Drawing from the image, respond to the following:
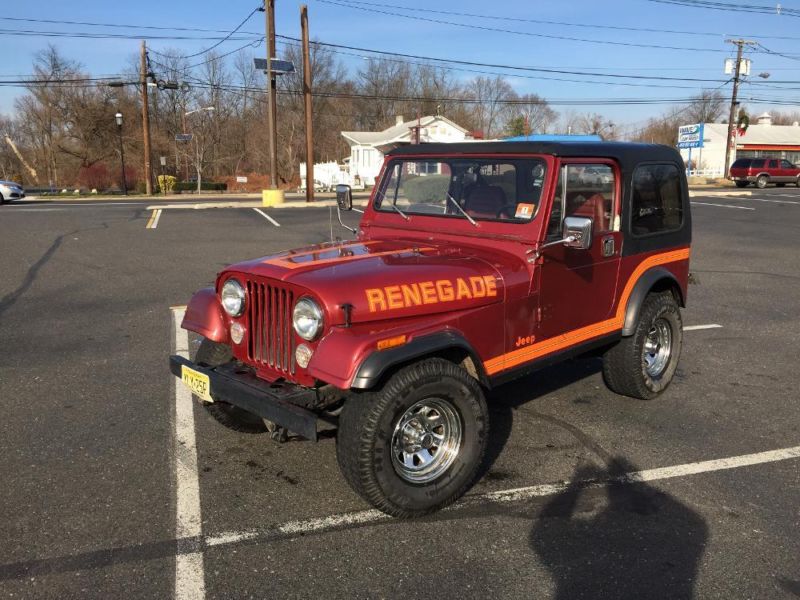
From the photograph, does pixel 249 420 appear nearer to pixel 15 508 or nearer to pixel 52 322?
pixel 15 508

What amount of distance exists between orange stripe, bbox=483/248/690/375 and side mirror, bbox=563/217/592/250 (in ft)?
2.24

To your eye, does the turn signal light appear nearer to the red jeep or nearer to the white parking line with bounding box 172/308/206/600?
the red jeep

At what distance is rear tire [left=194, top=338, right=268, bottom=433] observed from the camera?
381 cm

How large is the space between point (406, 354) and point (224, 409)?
5.06ft

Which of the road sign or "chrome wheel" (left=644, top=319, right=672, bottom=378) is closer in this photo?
"chrome wheel" (left=644, top=319, right=672, bottom=378)

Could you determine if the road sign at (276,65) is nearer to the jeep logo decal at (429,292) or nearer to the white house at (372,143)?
the jeep logo decal at (429,292)

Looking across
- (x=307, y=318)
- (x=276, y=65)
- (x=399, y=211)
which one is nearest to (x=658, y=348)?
(x=399, y=211)

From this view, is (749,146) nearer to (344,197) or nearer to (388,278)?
(344,197)

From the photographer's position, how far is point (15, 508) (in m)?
3.29

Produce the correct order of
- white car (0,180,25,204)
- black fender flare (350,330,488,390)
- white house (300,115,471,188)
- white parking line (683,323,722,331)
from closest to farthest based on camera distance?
black fender flare (350,330,488,390) < white parking line (683,323,722,331) < white car (0,180,25,204) < white house (300,115,471,188)

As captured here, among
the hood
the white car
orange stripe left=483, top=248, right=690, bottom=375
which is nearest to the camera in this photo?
the hood

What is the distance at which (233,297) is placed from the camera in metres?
3.53

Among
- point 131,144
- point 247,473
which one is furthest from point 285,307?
point 131,144

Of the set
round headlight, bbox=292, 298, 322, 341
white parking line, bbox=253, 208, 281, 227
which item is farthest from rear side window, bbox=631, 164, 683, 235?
white parking line, bbox=253, 208, 281, 227
